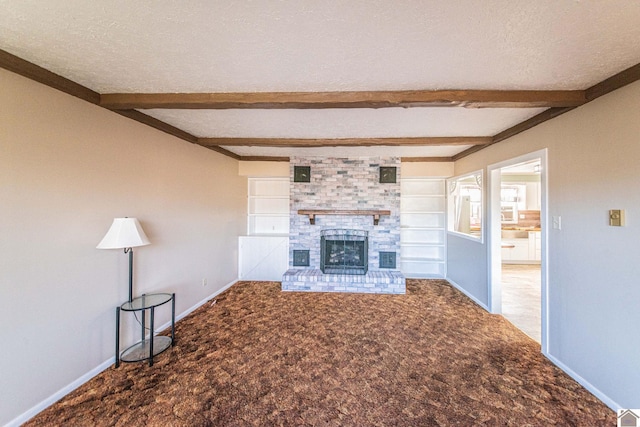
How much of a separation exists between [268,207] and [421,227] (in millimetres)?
3384

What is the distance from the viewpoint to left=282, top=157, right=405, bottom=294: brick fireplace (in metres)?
4.86

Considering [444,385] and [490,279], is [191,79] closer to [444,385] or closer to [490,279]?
[444,385]

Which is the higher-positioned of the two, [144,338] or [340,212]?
[340,212]

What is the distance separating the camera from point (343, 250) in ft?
16.1

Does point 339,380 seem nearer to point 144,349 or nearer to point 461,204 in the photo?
point 144,349

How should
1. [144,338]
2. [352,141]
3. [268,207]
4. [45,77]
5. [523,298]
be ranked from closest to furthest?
[45,77], [144,338], [352,141], [523,298], [268,207]

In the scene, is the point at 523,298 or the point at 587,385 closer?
the point at 587,385

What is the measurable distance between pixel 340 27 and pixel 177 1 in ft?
2.65

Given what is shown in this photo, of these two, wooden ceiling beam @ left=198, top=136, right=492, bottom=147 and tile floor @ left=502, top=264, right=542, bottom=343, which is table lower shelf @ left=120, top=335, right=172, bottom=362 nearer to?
wooden ceiling beam @ left=198, top=136, right=492, bottom=147

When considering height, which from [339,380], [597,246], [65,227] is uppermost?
[65,227]

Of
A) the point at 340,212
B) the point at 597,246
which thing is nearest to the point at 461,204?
the point at 340,212

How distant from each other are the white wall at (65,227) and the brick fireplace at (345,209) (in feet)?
7.62

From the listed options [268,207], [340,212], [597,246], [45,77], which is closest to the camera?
[45,77]

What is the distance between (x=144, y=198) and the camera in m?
2.78
